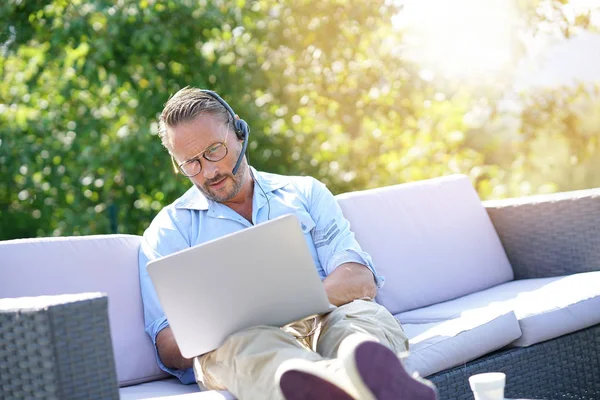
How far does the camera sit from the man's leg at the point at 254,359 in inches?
78.7

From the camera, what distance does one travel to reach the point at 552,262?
3578mm

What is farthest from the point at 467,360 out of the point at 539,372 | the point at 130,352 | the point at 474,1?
the point at 474,1

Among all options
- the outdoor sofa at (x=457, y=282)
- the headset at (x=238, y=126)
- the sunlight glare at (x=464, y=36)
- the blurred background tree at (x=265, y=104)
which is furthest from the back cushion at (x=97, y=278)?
the sunlight glare at (x=464, y=36)

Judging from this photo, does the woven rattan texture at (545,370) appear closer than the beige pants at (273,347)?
No

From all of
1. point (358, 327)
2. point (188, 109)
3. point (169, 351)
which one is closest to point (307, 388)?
point (358, 327)

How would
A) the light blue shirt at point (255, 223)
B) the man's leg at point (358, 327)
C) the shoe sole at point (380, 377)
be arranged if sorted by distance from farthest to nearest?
the light blue shirt at point (255, 223) → the man's leg at point (358, 327) → the shoe sole at point (380, 377)

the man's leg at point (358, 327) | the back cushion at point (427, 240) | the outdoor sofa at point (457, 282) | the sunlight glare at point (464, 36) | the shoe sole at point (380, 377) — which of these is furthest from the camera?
the sunlight glare at point (464, 36)

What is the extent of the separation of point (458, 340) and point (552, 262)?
1252mm

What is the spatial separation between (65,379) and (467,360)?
119 centimetres

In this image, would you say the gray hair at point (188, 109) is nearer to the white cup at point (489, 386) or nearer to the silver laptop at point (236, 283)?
the silver laptop at point (236, 283)

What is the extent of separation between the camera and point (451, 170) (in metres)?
5.22

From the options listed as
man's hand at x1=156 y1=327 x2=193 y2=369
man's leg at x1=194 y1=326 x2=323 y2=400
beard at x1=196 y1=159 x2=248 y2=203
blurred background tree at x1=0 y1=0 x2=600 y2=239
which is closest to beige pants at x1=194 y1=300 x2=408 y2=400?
man's leg at x1=194 y1=326 x2=323 y2=400

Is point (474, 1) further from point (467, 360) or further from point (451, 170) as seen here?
point (467, 360)

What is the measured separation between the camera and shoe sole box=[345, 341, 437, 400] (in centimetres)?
169
